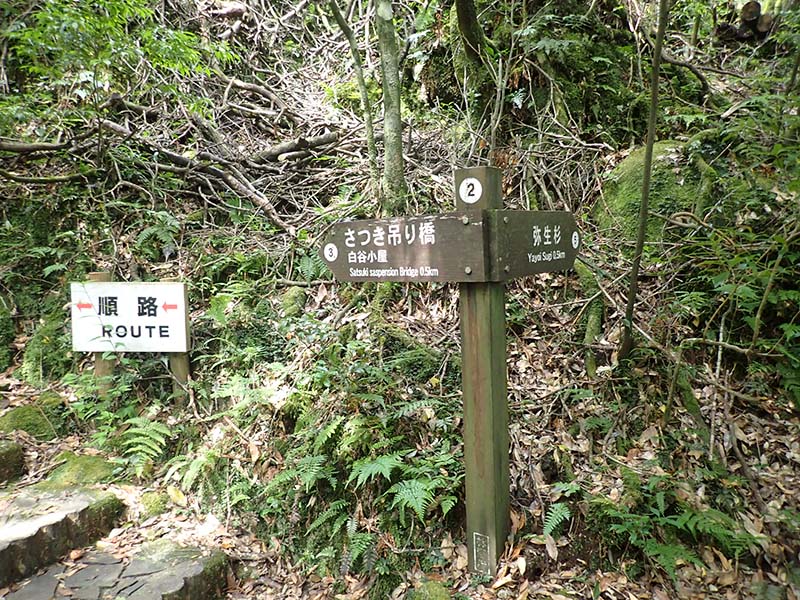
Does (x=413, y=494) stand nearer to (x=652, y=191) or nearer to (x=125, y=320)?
(x=125, y=320)

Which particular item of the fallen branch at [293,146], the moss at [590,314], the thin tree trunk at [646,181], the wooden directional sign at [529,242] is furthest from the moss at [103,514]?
the fallen branch at [293,146]

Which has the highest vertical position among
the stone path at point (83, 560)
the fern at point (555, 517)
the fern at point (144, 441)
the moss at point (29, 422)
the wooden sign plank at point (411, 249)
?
the wooden sign plank at point (411, 249)

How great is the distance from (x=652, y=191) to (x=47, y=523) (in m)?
5.90

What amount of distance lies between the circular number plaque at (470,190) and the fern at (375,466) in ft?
6.16

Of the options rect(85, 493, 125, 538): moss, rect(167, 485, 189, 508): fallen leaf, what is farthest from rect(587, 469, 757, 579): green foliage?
rect(85, 493, 125, 538): moss

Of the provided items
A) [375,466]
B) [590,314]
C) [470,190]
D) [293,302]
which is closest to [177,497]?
[375,466]

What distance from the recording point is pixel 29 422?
489cm

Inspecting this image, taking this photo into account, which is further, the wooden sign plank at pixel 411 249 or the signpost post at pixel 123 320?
the signpost post at pixel 123 320

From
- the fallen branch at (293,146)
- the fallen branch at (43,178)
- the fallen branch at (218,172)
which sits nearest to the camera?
the fallen branch at (43,178)

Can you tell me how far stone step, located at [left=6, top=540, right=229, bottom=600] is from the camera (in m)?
3.36

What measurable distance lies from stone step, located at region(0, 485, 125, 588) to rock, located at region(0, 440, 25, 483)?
32 centimetres

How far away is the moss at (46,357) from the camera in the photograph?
526 centimetres

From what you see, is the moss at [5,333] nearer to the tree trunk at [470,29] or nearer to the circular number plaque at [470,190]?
the circular number plaque at [470,190]

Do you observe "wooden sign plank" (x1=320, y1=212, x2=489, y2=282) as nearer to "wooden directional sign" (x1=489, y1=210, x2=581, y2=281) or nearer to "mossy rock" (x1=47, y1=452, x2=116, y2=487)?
"wooden directional sign" (x1=489, y1=210, x2=581, y2=281)
